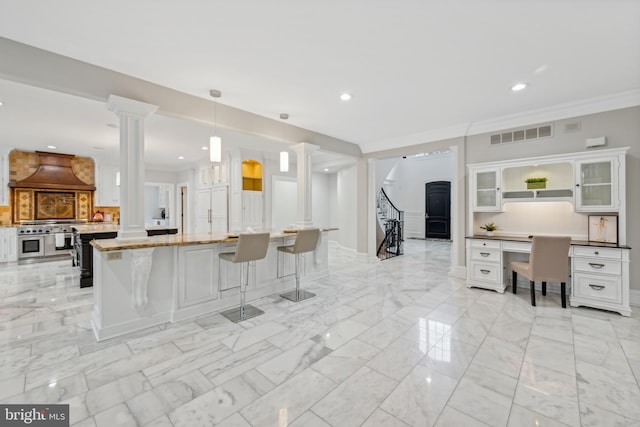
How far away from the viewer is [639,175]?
11.1 ft

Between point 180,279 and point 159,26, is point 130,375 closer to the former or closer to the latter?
point 180,279

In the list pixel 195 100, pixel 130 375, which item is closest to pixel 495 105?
pixel 195 100

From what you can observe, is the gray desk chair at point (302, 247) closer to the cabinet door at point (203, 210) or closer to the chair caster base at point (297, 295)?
the chair caster base at point (297, 295)

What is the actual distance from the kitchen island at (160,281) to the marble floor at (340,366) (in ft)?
0.61

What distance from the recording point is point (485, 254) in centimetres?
411

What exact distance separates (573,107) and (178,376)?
5.61 metres

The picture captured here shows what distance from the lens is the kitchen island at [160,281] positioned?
2639mm

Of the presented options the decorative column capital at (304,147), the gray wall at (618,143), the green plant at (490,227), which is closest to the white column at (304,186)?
the decorative column capital at (304,147)

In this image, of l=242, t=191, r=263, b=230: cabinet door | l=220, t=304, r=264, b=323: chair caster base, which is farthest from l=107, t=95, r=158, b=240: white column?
l=242, t=191, r=263, b=230: cabinet door

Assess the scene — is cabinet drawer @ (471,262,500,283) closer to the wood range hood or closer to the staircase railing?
the staircase railing

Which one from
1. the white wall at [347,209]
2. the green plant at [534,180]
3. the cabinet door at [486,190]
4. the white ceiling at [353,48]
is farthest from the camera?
the white wall at [347,209]

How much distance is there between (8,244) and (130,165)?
18.9 ft

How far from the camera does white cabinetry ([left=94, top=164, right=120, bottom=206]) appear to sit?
289 inches

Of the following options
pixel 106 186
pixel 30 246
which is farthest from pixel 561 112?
pixel 30 246
